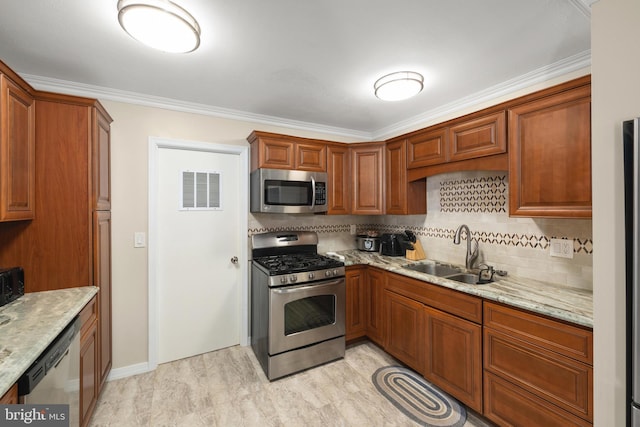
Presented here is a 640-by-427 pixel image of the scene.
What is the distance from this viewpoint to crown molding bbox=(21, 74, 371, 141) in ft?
7.13

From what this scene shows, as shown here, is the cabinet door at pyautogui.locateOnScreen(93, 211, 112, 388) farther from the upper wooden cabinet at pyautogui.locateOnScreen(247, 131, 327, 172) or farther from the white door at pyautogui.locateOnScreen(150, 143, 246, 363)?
the upper wooden cabinet at pyautogui.locateOnScreen(247, 131, 327, 172)

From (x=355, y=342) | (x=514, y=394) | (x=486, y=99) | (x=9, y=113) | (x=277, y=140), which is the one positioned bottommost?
(x=355, y=342)

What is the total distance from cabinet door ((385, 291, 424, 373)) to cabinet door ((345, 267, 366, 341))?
0.33 m

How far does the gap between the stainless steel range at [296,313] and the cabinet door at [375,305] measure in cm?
36

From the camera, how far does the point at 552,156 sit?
173 cm

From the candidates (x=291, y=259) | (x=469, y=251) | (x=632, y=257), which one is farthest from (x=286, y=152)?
(x=632, y=257)

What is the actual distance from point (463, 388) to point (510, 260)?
1076 mm

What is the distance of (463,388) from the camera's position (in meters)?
1.95

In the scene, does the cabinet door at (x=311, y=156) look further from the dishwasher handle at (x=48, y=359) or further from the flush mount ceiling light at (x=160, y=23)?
the dishwasher handle at (x=48, y=359)

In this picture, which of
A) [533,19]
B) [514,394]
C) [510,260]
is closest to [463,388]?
[514,394]

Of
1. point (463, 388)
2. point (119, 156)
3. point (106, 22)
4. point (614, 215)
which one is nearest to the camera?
point (614, 215)

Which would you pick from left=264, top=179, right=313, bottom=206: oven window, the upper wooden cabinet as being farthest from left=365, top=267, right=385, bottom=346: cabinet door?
the upper wooden cabinet

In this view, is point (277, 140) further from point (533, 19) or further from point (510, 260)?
point (510, 260)

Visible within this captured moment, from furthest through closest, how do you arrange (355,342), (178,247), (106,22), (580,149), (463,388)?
(355,342) → (178,247) → (463,388) → (580,149) → (106,22)
